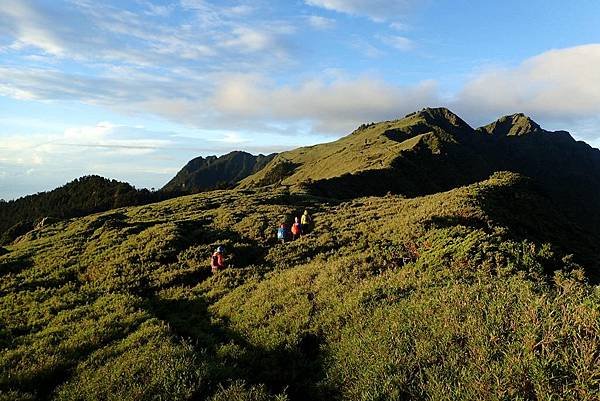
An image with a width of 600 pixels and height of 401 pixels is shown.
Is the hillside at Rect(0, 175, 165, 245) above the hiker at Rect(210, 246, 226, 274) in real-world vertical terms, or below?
above

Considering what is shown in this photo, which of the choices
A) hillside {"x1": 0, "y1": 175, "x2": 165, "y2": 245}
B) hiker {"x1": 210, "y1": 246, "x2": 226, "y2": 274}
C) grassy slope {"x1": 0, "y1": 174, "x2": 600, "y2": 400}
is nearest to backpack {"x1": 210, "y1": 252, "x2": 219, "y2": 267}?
hiker {"x1": 210, "y1": 246, "x2": 226, "y2": 274}

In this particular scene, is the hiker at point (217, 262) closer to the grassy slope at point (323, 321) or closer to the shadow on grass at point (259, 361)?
the grassy slope at point (323, 321)

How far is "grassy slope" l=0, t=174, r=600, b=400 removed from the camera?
7.58m

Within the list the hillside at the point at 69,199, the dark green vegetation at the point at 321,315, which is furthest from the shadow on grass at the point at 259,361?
the hillside at the point at 69,199

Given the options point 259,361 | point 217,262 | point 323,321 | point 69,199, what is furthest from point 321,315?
point 69,199

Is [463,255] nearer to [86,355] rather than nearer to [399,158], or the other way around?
[86,355]

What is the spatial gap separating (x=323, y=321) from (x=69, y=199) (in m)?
158

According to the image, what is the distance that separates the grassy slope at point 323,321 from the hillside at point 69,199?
308 ft

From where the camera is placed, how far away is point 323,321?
38.6 ft

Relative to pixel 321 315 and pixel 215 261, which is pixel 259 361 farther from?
pixel 215 261

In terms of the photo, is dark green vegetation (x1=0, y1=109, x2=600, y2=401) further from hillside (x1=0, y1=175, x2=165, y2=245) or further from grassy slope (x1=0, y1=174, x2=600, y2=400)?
hillside (x1=0, y1=175, x2=165, y2=245)

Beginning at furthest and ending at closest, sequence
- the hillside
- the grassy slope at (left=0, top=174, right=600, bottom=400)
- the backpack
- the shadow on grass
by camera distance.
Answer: the hillside, the backpack, the shadow on grass, the grassy slope at (left=0, top=174, right=600, bottom=400)

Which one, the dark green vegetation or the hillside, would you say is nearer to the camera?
the dark green vegetation

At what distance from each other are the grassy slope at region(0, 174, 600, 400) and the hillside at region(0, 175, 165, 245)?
308 feet
